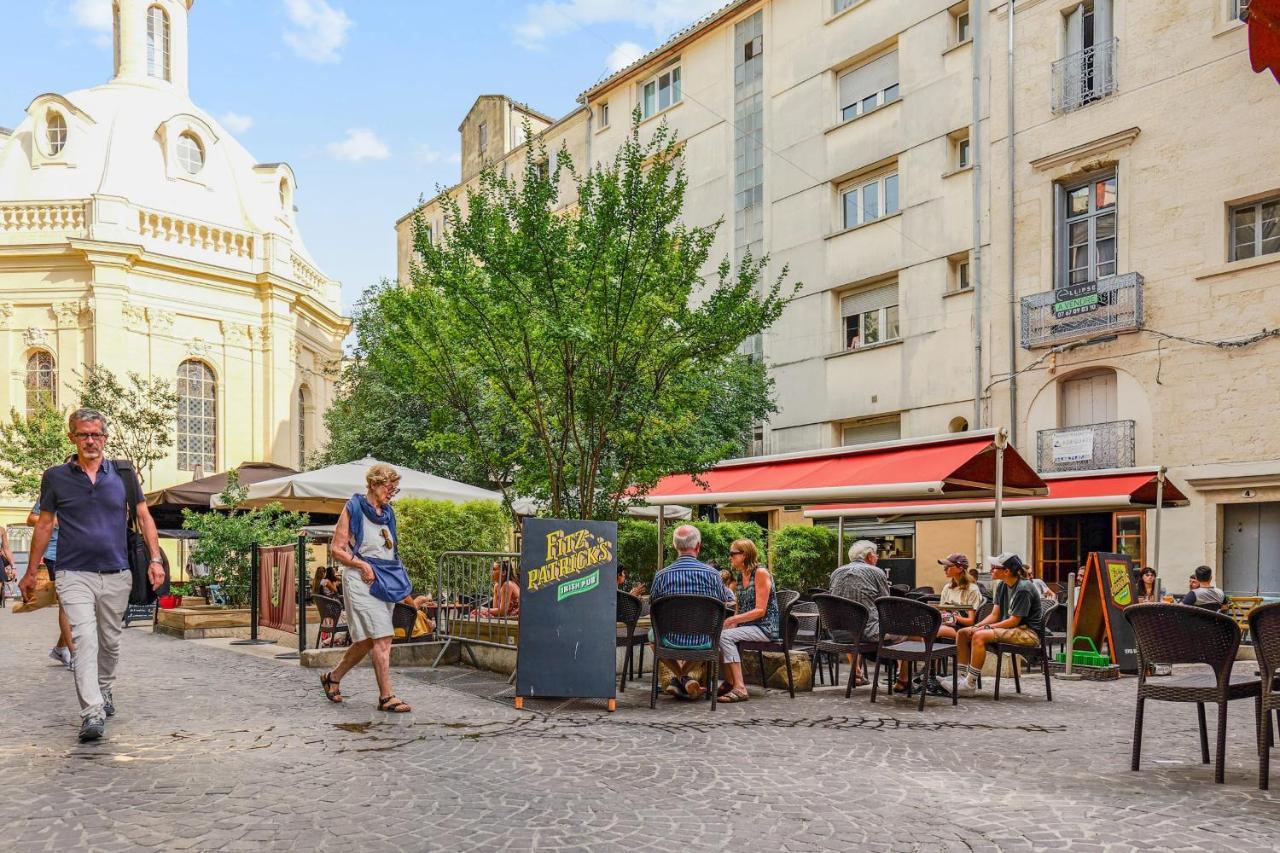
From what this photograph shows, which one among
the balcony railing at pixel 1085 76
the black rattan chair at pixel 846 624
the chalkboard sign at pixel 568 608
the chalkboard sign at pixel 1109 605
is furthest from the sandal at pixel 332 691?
the balcony railing at pixel 1085 76

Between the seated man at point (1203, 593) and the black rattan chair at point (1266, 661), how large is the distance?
319 inches

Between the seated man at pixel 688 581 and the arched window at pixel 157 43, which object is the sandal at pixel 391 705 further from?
the arched window at pixel 157 43

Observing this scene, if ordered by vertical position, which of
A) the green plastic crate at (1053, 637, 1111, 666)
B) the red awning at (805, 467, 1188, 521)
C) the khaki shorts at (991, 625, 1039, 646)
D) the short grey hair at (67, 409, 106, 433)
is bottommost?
the green plastic crate at (1053, 637, 1111, 666)

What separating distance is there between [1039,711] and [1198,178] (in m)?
13.4

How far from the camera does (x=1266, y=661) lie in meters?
5.67

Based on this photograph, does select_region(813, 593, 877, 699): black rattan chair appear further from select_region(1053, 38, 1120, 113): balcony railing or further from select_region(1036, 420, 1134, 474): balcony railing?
select_region(1053, 38, 1120, 113): balcony railing

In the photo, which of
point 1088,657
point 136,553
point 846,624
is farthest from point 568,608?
point 1088,657

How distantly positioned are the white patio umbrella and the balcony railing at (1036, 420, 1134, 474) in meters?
10.7

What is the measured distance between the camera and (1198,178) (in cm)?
1853

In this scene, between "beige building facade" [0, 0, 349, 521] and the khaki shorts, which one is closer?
the khaki shorts

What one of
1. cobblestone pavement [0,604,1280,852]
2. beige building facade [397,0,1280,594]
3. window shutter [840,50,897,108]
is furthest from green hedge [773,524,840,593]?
window shutter [840,50,897,108]

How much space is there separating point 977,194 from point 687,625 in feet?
54.0

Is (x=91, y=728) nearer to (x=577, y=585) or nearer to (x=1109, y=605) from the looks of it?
(x=577, y=585)

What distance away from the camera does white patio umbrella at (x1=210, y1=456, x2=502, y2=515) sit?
14.3 m
